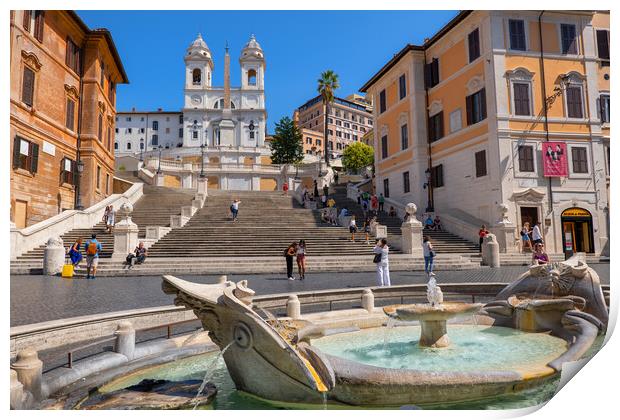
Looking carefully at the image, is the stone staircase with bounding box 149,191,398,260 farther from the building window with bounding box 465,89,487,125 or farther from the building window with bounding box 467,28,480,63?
the building window with bounding box 467,28,480,63

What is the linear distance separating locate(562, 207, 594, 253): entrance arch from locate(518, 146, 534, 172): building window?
9.61ft

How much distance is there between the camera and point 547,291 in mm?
6402

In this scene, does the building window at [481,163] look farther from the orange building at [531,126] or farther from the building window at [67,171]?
the building window at [67,171]

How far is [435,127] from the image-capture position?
26281 millimetres

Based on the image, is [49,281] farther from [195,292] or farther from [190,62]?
[190,62]

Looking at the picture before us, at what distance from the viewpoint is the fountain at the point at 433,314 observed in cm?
537

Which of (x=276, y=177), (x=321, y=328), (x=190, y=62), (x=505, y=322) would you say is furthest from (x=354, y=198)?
(x=190, y=62)

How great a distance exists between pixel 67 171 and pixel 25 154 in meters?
4.38

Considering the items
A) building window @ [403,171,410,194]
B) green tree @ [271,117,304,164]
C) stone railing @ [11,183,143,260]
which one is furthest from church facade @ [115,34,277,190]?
stone railing @ [11,183,143,260]

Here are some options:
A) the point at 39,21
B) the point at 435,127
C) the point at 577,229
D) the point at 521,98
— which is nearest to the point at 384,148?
the point at 435,127

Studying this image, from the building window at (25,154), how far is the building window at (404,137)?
21.6 m

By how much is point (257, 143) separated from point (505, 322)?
65033 millimetres

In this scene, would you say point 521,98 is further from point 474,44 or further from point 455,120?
point 474,44

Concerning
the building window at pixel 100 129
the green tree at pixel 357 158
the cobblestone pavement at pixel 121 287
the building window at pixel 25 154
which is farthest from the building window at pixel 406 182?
the green tree at pixel 357 158
